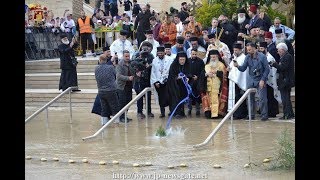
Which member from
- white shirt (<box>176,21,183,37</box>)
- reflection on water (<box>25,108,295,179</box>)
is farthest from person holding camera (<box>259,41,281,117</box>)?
white shirt (<box>176,21,183,37</box>)

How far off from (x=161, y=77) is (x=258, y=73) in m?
2.67

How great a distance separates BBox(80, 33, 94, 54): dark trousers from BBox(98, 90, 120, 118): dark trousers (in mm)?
10687

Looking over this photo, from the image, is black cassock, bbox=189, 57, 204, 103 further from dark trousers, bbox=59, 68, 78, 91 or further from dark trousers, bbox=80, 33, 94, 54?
dark trousers, bbox=80, 33, 94, 54

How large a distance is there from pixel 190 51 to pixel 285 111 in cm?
349

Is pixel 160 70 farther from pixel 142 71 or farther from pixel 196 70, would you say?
pixel 196 70

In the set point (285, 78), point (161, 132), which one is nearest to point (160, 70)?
point (285, 78)

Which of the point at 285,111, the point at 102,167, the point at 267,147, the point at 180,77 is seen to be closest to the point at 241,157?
the point at 267,147

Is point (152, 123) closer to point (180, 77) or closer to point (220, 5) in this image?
point (180, 77)

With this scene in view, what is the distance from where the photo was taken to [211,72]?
18047 millimetres
